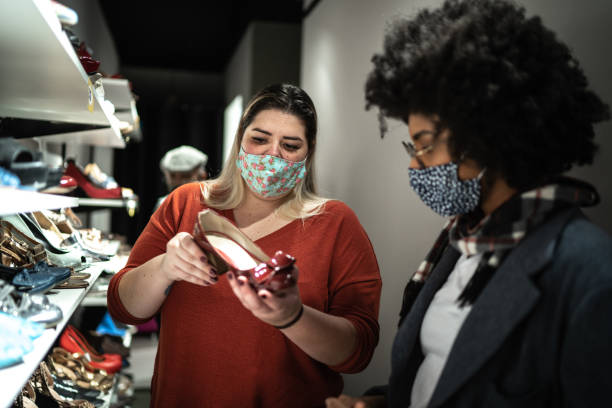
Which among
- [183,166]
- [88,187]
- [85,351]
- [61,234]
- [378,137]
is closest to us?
[61,234]

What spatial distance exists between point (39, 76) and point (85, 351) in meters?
2.04

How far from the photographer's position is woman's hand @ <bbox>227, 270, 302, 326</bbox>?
1.12 metres

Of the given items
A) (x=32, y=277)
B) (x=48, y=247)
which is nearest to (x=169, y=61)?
(x=48, y=247)

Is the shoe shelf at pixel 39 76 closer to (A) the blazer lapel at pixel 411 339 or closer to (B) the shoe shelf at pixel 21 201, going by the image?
(B) the shoe shelf at pixel 21 201

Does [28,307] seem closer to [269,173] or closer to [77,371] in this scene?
[269,173]

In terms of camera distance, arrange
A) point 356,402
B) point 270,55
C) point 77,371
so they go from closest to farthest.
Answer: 1. point 356,402
2. point 77,371
3. point 270,55

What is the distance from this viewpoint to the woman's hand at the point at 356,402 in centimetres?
122

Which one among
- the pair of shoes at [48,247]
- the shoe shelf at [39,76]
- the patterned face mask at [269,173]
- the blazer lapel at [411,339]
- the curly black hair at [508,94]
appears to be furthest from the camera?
the pair of shoes at [48,247]

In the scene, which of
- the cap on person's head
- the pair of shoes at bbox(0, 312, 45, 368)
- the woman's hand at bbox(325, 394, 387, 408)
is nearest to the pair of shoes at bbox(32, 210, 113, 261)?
the pair of shoes at bbox(0, 312, 45, 368)

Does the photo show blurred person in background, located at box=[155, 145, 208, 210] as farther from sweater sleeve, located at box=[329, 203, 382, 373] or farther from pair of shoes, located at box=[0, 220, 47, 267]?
sweater sleeve, located at box=[329, 203, 382, 373]

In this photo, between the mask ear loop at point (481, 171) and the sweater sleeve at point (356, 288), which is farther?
the sweater sleeve at point (356, 288)

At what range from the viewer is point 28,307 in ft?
3.97

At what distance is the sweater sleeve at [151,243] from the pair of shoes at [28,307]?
1.02 ft

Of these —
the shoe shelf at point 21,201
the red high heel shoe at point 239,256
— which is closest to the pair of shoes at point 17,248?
the shoe shelf at point 21,201
